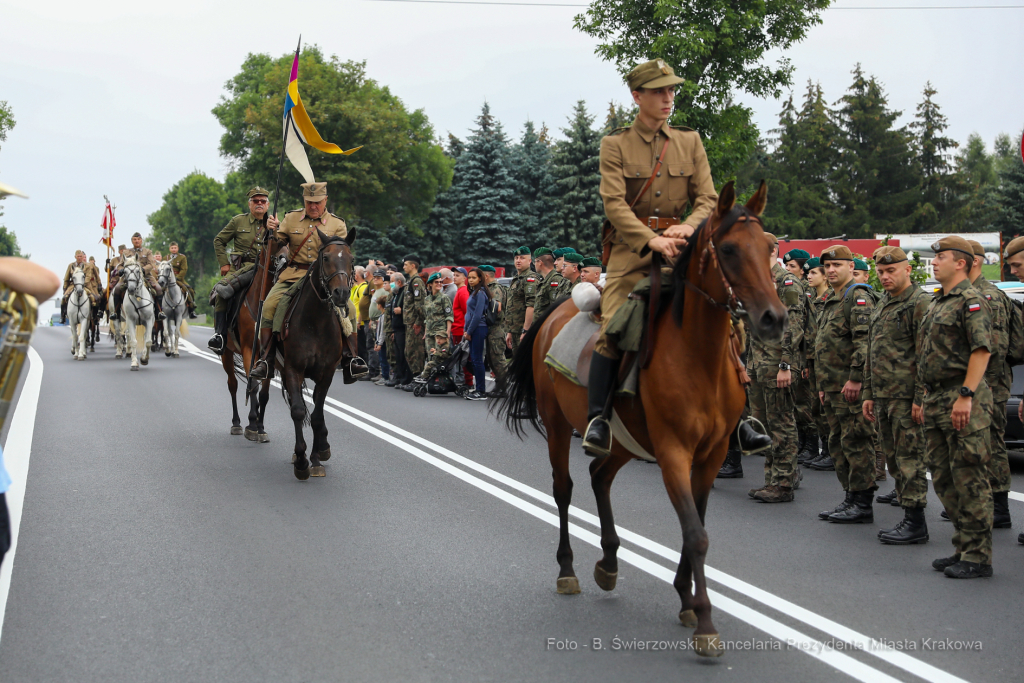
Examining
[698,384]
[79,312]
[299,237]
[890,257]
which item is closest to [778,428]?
[890,257]

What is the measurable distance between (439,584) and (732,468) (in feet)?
15.8

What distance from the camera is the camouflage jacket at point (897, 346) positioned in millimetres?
6969

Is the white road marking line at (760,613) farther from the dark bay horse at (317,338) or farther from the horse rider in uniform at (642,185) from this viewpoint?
the dark bay horse at (317,338)

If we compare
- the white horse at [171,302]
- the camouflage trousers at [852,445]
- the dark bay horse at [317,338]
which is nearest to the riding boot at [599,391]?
the camouflage trousers at [852,445]

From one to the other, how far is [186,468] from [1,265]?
7220 mm

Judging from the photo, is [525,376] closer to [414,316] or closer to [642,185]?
[642,185]

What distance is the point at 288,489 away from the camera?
348 inches

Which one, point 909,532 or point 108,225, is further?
point 108,225

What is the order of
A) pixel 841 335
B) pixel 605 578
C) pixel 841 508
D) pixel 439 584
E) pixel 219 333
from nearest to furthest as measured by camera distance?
pixel 605 578 → pixel 439 584 → pixel 841 508 → pixel 841 335 → pixel 219 333

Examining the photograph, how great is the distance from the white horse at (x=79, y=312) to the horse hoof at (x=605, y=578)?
22811 millimetres

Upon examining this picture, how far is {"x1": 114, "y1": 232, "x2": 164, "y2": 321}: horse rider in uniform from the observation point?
23891 mm

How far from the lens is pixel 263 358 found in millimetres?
10508

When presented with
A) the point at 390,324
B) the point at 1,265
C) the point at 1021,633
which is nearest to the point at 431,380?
the point at 390,324

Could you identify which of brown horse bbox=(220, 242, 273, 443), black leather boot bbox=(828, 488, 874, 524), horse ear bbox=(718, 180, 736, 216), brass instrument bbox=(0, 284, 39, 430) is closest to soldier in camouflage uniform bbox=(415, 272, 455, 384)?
brown horse bbox=(220, 242, 273, 443)
